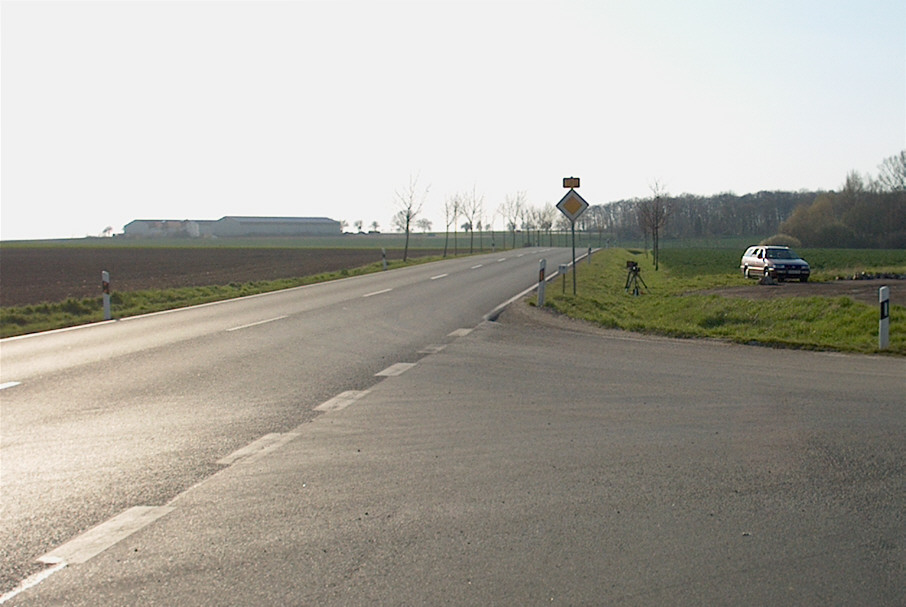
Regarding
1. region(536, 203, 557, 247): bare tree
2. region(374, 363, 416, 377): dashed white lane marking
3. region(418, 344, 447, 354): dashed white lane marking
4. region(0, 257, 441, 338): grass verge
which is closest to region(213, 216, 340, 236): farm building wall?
region(536, 203, 557, 247): bare tree

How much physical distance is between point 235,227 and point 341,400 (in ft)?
575

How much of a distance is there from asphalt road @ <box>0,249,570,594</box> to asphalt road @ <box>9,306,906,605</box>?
0.35 m

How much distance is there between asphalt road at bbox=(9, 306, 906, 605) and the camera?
3725mm

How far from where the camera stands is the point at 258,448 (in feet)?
20.4

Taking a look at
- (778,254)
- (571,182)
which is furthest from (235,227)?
(571,182)

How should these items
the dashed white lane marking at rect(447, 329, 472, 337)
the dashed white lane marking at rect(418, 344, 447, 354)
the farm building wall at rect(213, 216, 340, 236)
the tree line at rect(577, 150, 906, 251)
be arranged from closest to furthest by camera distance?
the dashed white lane marking at rect(418, 344, 447, 354)
the dashed white lane marking at rect(447, 329, 472, 337)
the tree line at rect(577, 150, 906, 251)
the farm building wall at rect(213, 216, 340, 236)

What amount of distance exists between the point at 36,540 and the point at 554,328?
36.6 ft

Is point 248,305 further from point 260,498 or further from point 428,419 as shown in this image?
point 260,498

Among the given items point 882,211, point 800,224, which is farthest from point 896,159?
point 800,224

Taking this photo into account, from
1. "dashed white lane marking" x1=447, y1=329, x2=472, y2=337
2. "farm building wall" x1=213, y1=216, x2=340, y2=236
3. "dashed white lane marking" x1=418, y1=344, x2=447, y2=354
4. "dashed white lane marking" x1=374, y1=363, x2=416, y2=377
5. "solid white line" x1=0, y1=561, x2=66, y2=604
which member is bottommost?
"dashed white lane marking" x1=447, y1=329, x2=472, y2=337

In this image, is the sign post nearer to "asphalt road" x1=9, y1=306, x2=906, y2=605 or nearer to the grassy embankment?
the grassy embankment

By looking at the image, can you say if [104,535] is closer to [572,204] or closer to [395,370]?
[395,370]

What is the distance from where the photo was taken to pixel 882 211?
301 ft

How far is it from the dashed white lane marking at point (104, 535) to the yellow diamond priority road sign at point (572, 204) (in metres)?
15.7
